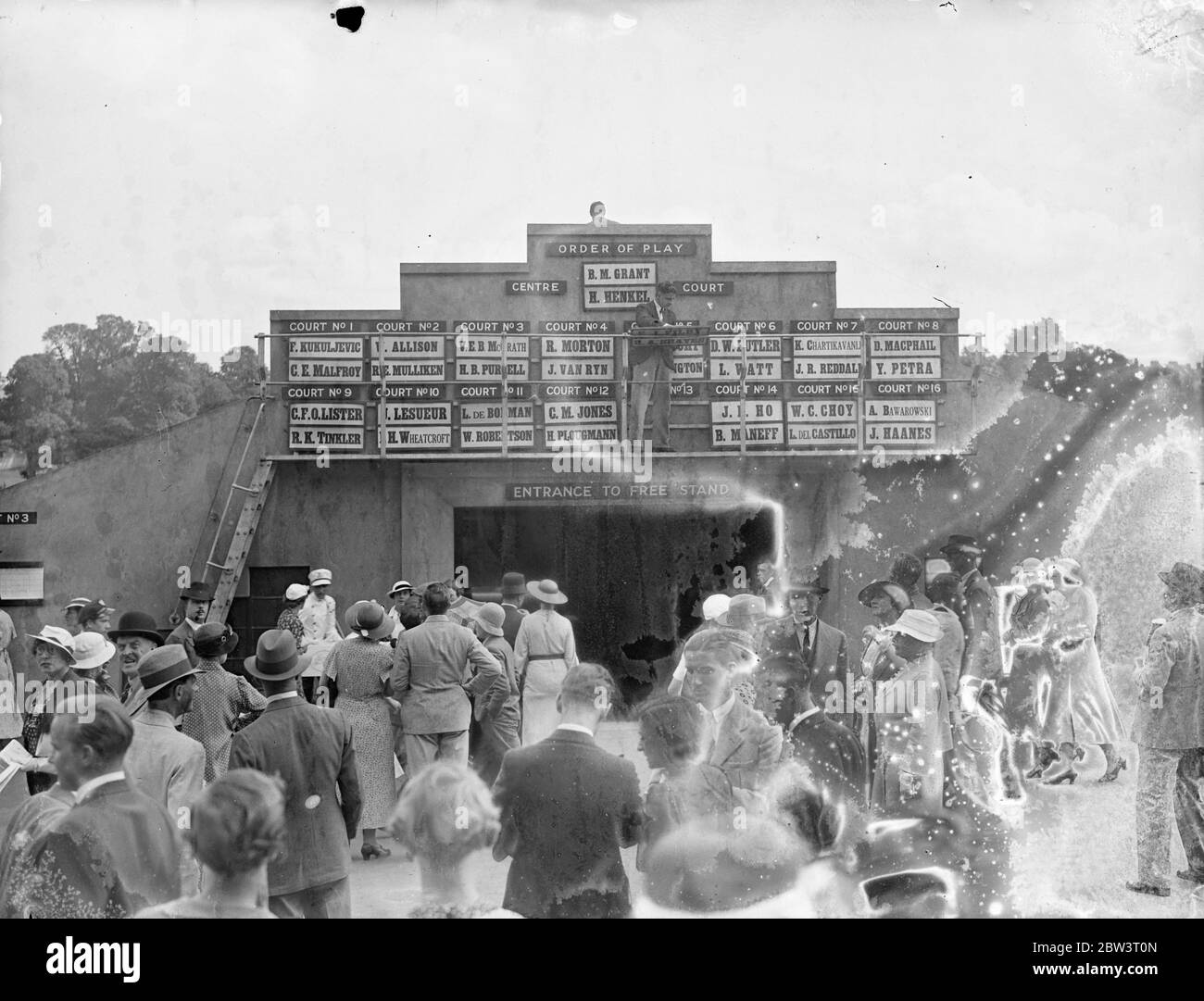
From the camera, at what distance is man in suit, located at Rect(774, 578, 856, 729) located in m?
7.30

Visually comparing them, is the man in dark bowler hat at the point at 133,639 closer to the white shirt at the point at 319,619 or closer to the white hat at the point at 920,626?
the white shirt at the point at 319,619

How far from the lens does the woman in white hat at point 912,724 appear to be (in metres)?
6.49

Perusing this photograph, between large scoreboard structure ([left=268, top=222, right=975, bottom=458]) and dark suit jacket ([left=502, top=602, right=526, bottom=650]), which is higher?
large scoreboard structure ([left=268, top=222, right=975, bottom=458])

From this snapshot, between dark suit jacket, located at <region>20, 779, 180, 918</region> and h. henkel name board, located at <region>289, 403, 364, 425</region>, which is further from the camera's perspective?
h. henkel name board, located at <region>289, 403, 364, 425</region>

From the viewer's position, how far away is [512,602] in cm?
857

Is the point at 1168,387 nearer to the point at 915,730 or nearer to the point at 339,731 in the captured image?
the point at 915,730

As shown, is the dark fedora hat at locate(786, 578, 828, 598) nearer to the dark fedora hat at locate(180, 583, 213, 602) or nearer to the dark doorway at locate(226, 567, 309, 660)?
the dark doorway at locate(226, 567, 309, 660)

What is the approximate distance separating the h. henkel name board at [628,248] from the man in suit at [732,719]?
8.91 feet

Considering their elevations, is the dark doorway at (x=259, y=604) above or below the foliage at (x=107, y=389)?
below

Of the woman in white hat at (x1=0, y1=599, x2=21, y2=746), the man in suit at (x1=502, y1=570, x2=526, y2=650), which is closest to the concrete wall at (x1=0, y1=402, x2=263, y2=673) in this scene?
the woman in white hat at (x1=0, y1=599, x2=21, y2=746)

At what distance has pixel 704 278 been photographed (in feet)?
28.0

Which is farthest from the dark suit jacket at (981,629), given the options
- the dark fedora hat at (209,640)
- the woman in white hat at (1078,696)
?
the dark fedora hat at (209,640)

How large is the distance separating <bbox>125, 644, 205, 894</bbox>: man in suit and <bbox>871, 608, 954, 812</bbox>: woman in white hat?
3.43 meters
